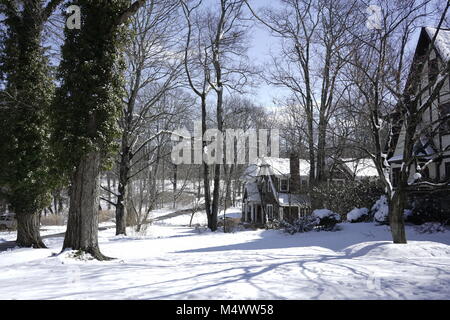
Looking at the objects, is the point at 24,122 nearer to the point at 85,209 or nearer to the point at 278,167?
the point at 85,209

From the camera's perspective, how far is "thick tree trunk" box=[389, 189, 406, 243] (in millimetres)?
9922

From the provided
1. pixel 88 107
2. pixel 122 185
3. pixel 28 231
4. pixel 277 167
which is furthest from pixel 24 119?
pixel 277 167

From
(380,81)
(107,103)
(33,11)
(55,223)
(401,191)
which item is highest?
(33,11)

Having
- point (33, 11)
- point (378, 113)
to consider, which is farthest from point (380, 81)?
point (33, 11)

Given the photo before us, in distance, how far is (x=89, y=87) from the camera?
8.58 meters

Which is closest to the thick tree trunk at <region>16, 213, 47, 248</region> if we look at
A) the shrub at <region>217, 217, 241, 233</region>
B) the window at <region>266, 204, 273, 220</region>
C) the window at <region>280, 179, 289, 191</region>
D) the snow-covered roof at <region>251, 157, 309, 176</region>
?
the shrub at <region>217, 217, 241, 233</region>

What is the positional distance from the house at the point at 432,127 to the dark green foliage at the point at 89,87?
781cm

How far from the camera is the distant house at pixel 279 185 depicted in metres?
29.2

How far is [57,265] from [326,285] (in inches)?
205

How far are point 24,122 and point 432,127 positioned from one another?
14815mm

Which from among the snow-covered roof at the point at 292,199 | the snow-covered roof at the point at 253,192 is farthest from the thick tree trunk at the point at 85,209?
the snow-covered roof at the point at 253,192

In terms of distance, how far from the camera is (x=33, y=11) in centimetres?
1290

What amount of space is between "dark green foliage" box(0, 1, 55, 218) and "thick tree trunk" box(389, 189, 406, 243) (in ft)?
36.6
